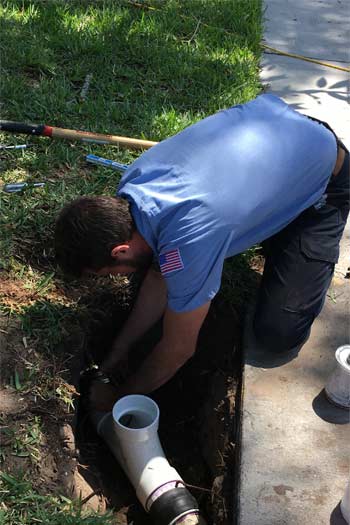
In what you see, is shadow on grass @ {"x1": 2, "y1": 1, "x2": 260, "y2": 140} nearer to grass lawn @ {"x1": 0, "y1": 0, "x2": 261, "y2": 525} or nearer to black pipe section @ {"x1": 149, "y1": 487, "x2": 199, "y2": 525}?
grass lawn @ {"x1": 0, "y1": 0, "x2": 261, "y2": 525}

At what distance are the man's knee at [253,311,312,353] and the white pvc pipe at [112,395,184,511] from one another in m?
0.62

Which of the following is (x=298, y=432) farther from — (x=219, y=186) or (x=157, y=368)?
(x=219, y=186)

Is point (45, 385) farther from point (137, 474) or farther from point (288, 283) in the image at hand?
point (288, 283)

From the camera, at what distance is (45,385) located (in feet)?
8.25

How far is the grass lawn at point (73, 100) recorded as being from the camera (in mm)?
2709

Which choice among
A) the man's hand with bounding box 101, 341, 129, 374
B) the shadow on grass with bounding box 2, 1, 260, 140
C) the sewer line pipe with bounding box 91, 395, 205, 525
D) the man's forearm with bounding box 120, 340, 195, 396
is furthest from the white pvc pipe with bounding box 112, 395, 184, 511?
the shadow on grass with bounding box 2, 1, 260, 140

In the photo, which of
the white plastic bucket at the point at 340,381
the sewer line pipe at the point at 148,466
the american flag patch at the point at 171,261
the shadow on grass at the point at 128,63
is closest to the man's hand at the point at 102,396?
the sewer line pipe at the point at 148,466

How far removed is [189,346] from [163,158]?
0.69 metres

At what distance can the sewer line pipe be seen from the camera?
2.36 metres

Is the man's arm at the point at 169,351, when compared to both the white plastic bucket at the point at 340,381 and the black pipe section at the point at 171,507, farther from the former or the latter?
the white plastic bucket at the point at 340,381

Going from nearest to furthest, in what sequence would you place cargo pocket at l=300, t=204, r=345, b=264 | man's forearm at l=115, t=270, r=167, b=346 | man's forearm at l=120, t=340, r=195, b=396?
man's forearm at l=120, t=340, r=195, b=396 < man's forearm at l=115, t=270, r=167, b=346 < cargo pocket at l=300, t=204, r=345, b=264

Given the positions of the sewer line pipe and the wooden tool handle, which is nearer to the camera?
the sewer line pipe

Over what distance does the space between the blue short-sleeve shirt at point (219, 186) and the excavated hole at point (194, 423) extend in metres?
0.64

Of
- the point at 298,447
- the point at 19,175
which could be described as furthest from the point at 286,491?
the point at 19,175
